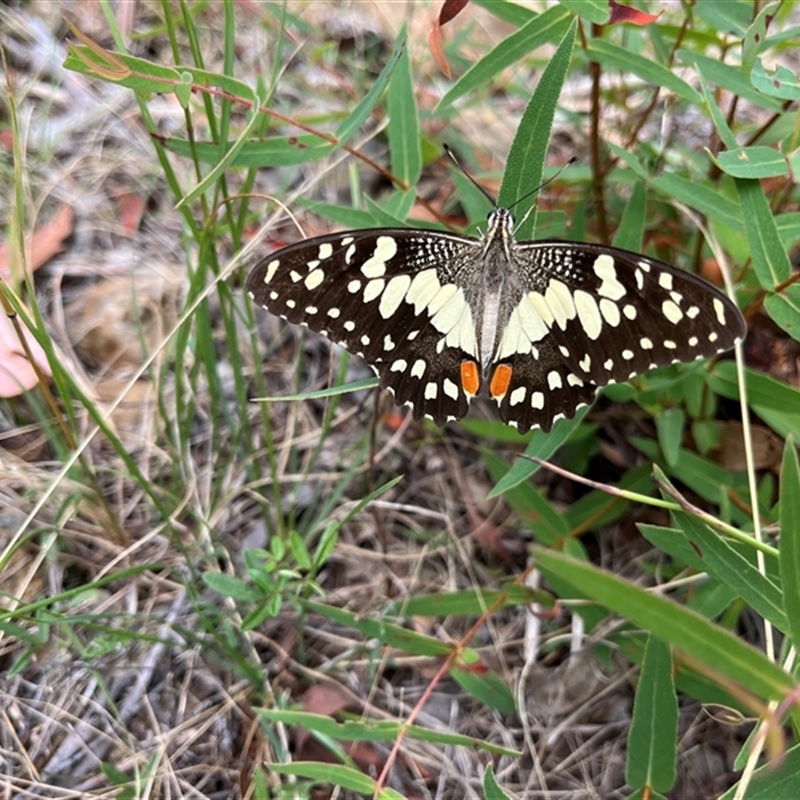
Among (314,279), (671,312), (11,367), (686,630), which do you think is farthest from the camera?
(11,367)

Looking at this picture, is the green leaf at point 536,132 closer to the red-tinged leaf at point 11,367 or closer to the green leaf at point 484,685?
the green leaf at point 484,685

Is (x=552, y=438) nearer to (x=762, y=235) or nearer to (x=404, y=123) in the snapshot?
(x=762, y=235)

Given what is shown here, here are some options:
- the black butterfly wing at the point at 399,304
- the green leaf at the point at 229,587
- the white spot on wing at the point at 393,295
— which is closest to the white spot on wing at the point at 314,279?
the black butterfly wing at the point at 399,304

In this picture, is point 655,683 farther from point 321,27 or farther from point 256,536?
point 321,27

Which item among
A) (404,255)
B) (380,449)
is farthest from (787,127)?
(380,449)

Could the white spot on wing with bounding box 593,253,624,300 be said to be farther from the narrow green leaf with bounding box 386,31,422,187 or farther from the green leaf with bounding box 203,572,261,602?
the green leaf with bounding box 203,572,261,602

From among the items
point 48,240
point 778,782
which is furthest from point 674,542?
point 48,240
